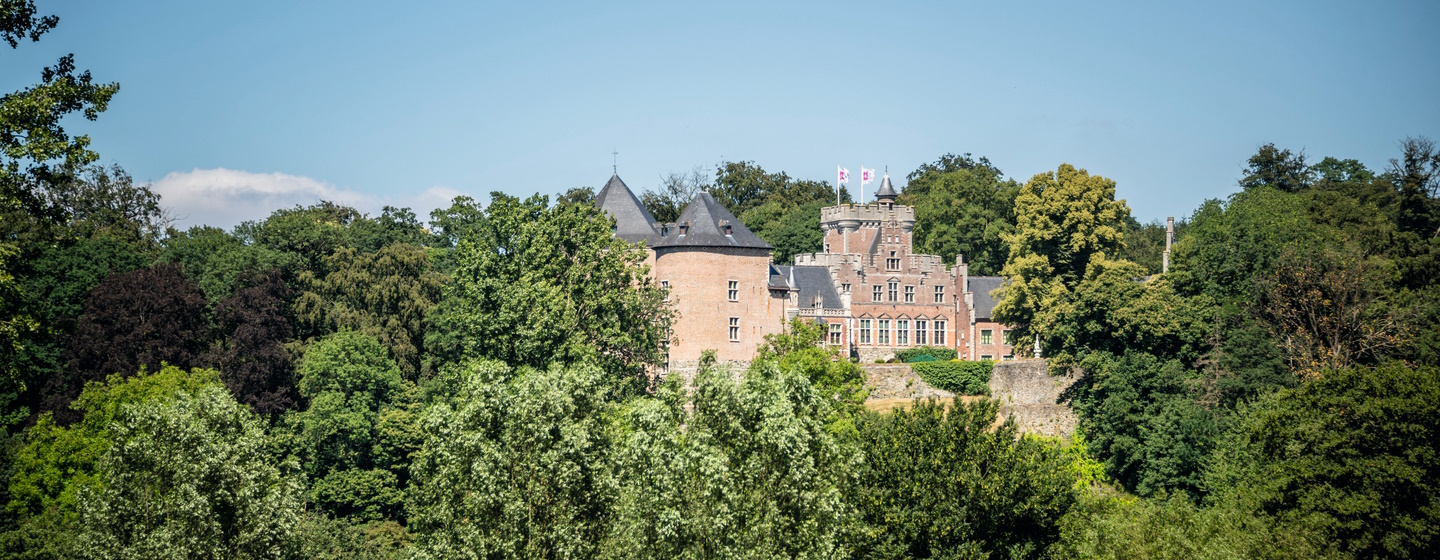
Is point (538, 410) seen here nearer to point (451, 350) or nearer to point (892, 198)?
point (451, 350)

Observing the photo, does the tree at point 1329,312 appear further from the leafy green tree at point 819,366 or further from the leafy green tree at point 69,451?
the leafy green tree at point 69,451

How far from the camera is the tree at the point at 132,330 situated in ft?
145

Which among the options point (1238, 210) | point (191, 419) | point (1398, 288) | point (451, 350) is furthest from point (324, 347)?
point (1238, 210)

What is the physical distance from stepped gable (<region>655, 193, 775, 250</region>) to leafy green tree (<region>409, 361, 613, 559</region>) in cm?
2388

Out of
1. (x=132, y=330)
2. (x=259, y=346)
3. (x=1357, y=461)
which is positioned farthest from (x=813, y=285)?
(x=1357, y=461)

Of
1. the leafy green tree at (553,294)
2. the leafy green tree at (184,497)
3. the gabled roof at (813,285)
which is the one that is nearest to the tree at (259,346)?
the leafy green tree at (553,294)

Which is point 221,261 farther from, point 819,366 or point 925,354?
point 925,354

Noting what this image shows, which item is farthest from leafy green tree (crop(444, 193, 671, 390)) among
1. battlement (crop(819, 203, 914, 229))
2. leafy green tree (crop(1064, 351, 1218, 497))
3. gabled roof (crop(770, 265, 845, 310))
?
battlement (crop(819, 203, 914, 229))

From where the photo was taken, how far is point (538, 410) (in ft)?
85.1

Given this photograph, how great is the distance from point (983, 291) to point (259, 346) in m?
37.1

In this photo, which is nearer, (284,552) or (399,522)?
(284,552)

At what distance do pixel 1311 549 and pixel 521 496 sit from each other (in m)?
17.7

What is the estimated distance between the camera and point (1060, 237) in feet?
174

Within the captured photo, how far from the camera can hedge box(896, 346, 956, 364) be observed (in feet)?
201
